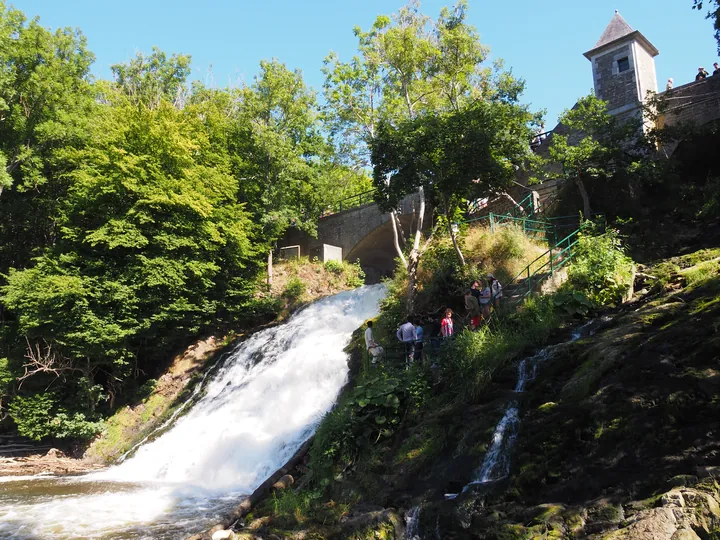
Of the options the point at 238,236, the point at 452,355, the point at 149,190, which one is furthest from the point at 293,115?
the point at 452,355

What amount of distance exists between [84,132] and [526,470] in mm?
19779

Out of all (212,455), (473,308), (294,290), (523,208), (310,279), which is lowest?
(212,455)

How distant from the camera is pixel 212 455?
13078mm

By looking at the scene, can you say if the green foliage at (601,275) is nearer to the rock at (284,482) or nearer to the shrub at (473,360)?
the shrub at (473,360)

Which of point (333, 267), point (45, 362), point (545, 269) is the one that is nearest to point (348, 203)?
point (333, 267)

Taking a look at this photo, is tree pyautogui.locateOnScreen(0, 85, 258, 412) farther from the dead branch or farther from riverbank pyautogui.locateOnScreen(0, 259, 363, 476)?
riverbank pyautogui.locateOnScreen(0, 259, 363, 476)

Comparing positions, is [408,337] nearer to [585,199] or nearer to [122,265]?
[585,199]

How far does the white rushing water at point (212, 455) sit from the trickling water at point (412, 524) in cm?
393

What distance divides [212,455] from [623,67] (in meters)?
19.3

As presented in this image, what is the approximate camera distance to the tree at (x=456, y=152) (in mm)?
12641

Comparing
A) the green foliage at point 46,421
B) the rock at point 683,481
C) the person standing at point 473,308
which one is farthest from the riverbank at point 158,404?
the rock at point 683,481

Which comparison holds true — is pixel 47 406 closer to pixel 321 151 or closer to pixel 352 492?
pixel 352 492

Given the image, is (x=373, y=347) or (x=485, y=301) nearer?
(x=485, y=301)

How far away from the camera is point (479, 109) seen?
12.7 m
